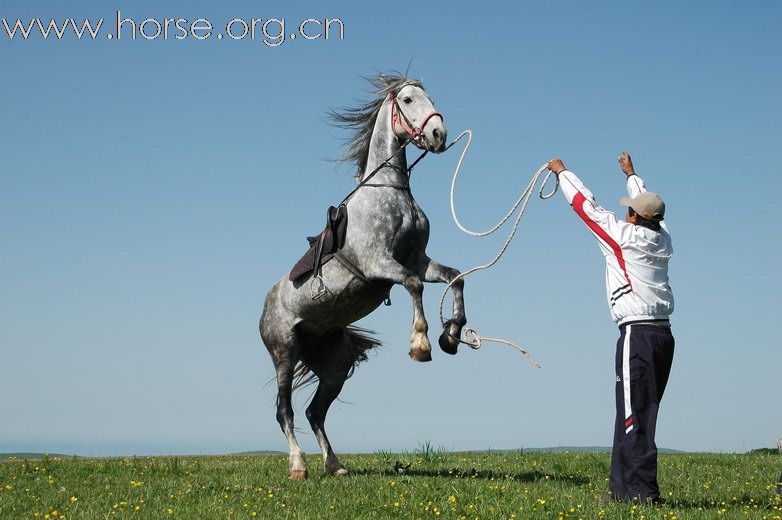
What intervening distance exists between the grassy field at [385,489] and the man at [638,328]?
0.49m

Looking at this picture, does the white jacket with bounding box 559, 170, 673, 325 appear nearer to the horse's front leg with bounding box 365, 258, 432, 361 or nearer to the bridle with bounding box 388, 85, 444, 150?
the horse's front leg with bounding box 365, 258, 432, 361

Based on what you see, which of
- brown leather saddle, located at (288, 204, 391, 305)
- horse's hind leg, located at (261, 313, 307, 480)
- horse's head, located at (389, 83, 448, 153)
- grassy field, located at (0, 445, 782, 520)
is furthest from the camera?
horse's hind leg, located at (261, 313, 307, 480)

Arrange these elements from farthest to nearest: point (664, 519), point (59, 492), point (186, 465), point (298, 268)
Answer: point (186, 465), point (298, 268), point (59, 492), point (664, 519)

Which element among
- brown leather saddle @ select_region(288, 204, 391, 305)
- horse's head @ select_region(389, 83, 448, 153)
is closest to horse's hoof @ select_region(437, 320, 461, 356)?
brown leather saddle @ select_region(288, 204, 391, 305)

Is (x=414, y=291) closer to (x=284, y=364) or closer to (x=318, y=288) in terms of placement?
(x=318, y=288)

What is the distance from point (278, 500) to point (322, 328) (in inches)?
113

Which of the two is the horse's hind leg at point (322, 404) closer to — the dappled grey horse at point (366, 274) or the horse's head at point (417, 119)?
the dappled grey horse at point (366, 274)

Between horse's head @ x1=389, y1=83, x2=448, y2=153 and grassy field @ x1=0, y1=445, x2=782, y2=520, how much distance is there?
3.82 meters

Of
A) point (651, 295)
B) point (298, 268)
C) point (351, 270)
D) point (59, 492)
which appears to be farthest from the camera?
point (298, 268)

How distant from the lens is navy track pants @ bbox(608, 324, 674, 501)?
831 centimetres

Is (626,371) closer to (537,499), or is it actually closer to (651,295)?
(651,295)

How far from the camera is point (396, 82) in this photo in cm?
1079

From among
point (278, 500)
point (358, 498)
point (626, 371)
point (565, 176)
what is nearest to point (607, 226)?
point (565, 176)

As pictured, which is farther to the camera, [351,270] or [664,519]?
[351,270]
